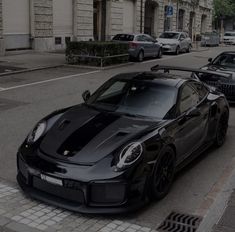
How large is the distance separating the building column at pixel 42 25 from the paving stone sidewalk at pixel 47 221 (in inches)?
820

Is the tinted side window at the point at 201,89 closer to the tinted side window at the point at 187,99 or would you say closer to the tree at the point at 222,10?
the tinted side window at the point at 187,99

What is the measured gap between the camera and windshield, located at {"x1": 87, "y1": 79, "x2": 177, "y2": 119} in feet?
19.9

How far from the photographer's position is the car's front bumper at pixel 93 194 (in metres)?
4.68

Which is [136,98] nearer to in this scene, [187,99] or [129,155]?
[187,99]

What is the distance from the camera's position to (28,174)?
5.04 meters

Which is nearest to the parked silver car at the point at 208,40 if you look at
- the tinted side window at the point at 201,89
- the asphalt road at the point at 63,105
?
the asphalt road at the point at 63,105

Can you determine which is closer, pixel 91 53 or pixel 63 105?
pixel 63 105

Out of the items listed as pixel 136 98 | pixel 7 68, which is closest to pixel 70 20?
pixel 7 68

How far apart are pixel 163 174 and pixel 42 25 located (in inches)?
845

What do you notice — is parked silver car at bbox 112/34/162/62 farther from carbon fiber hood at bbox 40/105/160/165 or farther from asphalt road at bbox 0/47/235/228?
carbon fiber hood at bbox 40/105/160/165

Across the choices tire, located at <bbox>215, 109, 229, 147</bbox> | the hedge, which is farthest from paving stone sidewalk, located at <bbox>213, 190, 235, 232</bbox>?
the hedge

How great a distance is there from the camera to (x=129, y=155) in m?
4.89

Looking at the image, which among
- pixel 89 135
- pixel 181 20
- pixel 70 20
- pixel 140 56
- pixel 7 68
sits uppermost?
pixel 181 20

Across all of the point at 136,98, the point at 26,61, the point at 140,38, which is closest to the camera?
the point at 136,98
